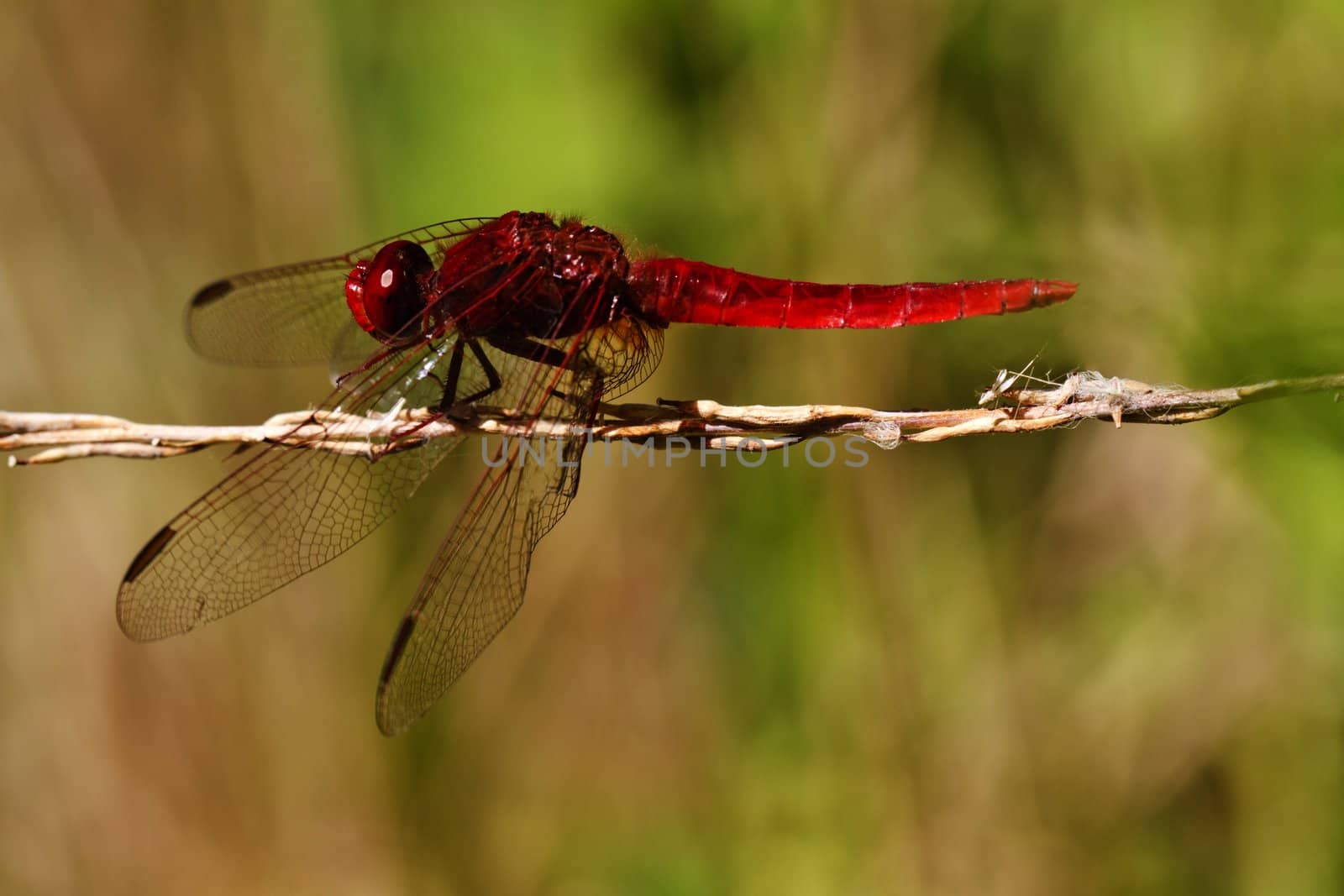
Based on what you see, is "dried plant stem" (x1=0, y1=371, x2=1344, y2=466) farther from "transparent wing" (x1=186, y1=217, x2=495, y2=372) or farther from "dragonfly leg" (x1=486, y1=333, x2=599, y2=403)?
"transparent wing" (x1=186, y1=217, x2=495, y2=372)

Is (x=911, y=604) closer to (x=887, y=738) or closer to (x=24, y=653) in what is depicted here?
(x=887, y=738)

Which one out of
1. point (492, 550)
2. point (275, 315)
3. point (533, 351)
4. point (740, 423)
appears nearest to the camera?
point (740, 423)

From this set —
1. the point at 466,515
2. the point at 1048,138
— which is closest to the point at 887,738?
the point at 466,515

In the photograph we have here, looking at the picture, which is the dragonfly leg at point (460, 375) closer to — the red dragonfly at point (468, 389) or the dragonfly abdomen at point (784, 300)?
the red dragonfly at point (468, 389)

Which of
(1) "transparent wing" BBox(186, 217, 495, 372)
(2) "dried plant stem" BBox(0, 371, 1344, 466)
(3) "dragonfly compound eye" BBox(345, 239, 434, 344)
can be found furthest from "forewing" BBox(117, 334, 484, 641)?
(1) "transparent wing" BBox(186, 217, 495, 372)

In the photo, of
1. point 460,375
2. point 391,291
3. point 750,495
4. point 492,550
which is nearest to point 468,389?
point 460,375

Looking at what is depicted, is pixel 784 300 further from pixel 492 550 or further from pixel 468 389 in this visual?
pixel 492 550

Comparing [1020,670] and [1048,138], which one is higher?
[1048,138]
